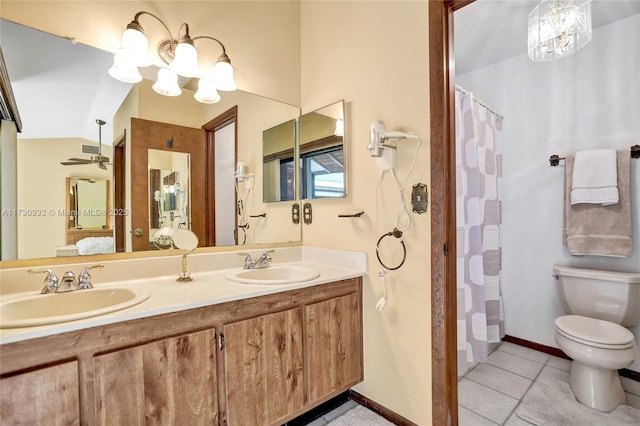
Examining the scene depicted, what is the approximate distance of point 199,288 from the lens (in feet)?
4.37

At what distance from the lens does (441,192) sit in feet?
4.66

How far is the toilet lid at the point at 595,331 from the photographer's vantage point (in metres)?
1.68

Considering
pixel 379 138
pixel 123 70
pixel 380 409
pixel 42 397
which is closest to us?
pixel 42 397

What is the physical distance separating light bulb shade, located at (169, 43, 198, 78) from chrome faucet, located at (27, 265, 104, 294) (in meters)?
1.06

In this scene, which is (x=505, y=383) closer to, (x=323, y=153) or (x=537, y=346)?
(x=537, y=346)

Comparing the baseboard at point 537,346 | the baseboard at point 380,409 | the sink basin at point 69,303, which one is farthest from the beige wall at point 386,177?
the baseboard at point 537,346

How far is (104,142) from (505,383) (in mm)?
2784

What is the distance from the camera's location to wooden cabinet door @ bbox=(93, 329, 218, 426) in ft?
3.19

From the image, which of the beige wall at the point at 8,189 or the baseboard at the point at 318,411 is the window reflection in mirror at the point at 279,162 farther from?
the baseboard at the point at 318,411

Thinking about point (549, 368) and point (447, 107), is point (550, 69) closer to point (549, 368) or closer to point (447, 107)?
point (447, 107)

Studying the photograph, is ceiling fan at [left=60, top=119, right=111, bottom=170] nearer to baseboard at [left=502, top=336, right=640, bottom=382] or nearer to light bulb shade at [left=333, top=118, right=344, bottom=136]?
light bulb shade at [left=333, top=118, right=344, bottom=136]

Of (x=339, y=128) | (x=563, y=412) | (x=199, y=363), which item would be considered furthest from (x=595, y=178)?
(x=199, y=363)

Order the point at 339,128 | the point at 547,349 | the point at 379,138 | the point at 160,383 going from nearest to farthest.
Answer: the point at 160,383 < the point at 379,138 < the point at 339,128 < the point at 547,349

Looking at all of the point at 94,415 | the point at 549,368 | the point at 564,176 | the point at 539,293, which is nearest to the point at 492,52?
the point at 564,176
